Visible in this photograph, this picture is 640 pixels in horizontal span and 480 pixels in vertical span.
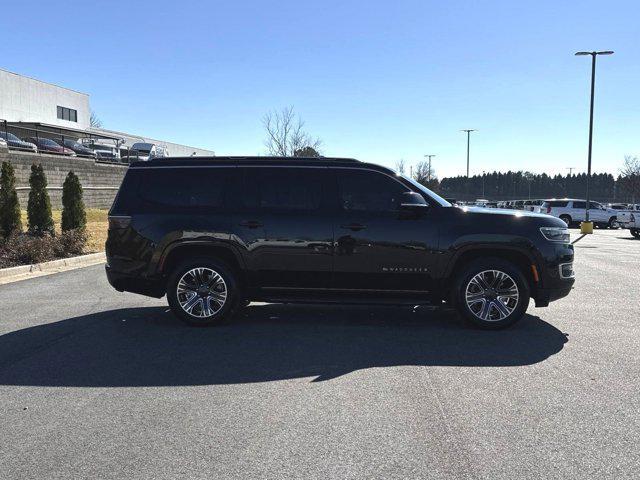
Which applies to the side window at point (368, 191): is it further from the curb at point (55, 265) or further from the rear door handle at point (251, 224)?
the curb at point (55, 265)

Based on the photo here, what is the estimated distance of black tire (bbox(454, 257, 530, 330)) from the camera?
21.6ft

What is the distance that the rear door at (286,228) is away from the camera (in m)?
6.70

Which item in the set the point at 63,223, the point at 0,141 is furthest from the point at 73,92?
the point at 63,223

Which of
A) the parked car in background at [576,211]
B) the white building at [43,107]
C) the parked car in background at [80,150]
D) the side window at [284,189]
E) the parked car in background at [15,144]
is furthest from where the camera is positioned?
the white building at [43,107]

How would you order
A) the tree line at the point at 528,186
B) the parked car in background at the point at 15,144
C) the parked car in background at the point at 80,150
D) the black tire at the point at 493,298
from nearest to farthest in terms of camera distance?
the black tire at the point at 493,298 → the parked car in background at the point at 15,144 → the parked car in background at the point at 80,150 → the tree line at the point at 528,186

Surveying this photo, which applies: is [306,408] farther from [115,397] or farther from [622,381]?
[622,381]

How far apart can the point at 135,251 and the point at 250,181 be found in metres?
1.70

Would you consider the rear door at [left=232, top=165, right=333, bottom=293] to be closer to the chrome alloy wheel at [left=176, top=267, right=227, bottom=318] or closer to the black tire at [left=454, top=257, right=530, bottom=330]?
the chrome alloy wheel at [left=176, top=267, right=227, bottom=318]

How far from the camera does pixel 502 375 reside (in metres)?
4.90

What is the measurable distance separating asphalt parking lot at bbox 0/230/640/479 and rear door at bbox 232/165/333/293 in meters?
0.67

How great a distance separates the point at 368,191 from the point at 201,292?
2433 millimetres

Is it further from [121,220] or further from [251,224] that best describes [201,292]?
[121,220]

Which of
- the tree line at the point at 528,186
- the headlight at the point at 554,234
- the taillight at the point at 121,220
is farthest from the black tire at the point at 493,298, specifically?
the tree line at the point at 528,186

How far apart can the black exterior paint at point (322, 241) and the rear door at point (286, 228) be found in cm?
1
